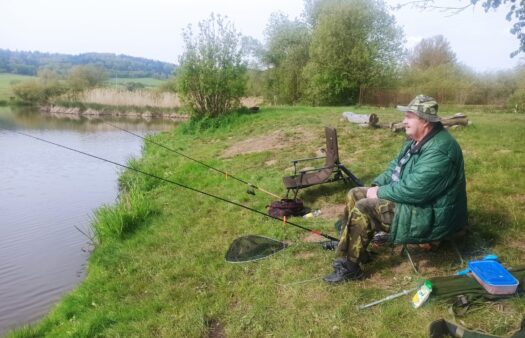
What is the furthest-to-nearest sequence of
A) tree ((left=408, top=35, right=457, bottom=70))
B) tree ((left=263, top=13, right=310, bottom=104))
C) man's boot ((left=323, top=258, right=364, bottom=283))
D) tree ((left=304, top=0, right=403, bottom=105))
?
tree ((left=408, top=35, right=457, bottom=70)) < tree ((left=263, top=13, right=310, bottom=104)) < tree ((left=304, top=0, right=403, bottom=105)) < man's boot ((left=323, top=258, right=364, bottom=283))

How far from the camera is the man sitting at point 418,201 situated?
12.1 ft

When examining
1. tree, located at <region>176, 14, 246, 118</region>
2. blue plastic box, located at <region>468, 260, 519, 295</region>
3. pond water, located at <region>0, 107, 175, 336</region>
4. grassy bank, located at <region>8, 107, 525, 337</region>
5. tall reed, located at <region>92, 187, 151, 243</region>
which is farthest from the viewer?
tree, located at <region>176, 14, 246, 118</region>

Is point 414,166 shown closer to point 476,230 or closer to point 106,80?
point 476,230

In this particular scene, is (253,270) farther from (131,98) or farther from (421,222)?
(131,98)

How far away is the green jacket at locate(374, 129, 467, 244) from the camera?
12.0 ft

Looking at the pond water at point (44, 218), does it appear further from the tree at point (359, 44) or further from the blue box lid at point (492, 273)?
the tree at point (359, 44)

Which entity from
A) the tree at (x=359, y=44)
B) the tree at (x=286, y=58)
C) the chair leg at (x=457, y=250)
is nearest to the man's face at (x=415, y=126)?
the chair leg at (x=457, y=250)

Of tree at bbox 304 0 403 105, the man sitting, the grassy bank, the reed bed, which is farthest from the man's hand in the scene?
the reed bed

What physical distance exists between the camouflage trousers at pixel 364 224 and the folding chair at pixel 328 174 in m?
2.71

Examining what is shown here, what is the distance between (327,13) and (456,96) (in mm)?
9689

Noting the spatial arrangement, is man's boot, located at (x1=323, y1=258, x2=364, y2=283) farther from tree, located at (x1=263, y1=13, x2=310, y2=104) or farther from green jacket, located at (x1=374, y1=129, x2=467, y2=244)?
tree, located at (x1=263, y1=13, x2=310, y2=104)

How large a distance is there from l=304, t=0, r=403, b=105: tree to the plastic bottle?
77.7 ft

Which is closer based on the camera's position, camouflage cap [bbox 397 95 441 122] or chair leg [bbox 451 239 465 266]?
camouflage cap [bbox 397 95 441 122]

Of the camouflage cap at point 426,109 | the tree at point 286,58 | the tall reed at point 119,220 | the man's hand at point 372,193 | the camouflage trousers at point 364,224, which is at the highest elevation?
the tree at point 286,58
